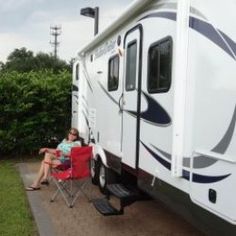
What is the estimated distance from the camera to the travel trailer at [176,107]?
13.7 ft

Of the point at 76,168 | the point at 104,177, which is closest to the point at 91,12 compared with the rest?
the point at 104,177

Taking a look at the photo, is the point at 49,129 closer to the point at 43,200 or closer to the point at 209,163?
the point at 43,200

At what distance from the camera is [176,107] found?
16.2 ft

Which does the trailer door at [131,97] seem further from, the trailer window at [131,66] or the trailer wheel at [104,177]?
the trailer wheel at [104,177]

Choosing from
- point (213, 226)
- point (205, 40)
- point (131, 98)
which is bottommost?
point (213, 226)

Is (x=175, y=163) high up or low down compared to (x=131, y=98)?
down

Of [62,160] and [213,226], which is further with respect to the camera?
[62,160]

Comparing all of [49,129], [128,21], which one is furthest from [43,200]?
[49,129]

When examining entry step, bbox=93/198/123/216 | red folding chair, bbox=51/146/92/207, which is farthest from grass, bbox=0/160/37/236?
entry step, bbox=93/198/123/216

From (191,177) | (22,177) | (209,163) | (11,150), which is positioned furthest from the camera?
(11,150)

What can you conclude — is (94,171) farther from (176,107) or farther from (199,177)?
(199,177)

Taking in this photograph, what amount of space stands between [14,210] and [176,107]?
4.07 m

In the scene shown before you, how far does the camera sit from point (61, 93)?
14.6 m

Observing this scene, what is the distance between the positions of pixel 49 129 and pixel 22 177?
11.0 feet
